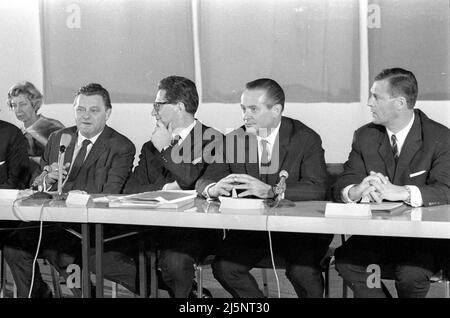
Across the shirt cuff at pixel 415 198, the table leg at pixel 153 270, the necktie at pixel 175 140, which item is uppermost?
the necktie at pixel 175 140

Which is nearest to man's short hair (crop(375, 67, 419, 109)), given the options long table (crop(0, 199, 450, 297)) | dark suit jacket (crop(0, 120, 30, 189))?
long table (crop(0, 199, 450, 297))

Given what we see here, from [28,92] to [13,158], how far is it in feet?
2.85

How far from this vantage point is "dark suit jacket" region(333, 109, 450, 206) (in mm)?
3416

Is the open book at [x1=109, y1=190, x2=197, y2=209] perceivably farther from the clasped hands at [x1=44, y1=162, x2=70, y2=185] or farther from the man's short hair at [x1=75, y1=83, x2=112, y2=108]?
the man's short hair at [x1=75, y1=83, x2=112, y2=108]

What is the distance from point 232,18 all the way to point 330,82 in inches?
28.2

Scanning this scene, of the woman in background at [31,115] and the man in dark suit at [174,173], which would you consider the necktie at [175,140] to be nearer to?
the man in dark suit at [174,173]

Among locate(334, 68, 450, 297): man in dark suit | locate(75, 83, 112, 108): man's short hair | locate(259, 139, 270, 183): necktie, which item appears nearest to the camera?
locate(334, 68, 450, 297): man in dark suit

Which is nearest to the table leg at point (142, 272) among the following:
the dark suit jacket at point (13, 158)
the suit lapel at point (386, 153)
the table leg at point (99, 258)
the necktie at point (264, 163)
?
the table leg at point (99, 258)

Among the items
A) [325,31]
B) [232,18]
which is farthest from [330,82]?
[232,18]

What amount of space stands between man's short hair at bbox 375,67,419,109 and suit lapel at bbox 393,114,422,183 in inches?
5.4

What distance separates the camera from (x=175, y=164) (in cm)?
385

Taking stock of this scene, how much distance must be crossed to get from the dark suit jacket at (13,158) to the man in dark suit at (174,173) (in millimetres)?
700

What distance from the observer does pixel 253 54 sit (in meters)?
4.80

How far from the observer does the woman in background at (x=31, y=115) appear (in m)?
5.08
